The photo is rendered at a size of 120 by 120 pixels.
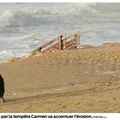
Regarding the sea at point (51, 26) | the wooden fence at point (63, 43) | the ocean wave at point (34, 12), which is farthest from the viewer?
the wooden fence at point (63, 43)

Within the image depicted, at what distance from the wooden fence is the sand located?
103 millimetres

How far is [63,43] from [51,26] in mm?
1140

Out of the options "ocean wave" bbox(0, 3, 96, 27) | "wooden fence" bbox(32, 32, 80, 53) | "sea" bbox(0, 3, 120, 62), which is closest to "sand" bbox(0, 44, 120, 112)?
"wooden fence" bbox(32, 32, 80, 53)

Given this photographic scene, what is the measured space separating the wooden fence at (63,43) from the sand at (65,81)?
0.10 metres

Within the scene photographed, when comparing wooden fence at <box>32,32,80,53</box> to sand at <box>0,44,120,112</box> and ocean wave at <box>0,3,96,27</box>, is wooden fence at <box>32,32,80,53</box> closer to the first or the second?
sand at <box>0,44,120,112</box>

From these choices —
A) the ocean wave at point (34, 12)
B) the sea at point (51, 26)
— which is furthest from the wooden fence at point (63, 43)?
the ocean wave at point (34, 12)

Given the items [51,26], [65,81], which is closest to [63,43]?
[51,26]

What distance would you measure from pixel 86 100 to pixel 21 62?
5.93 ft

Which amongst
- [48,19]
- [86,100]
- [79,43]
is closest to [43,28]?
[48,19]

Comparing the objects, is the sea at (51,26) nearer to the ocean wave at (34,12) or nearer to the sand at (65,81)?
the ocean wave at (34,12)

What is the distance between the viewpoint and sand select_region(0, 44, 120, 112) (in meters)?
6.53

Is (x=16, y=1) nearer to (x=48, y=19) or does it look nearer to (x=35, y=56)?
(x=48, y=19)

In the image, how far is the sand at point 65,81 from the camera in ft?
21.4

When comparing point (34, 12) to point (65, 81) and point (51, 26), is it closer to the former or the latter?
point (51, 26)
